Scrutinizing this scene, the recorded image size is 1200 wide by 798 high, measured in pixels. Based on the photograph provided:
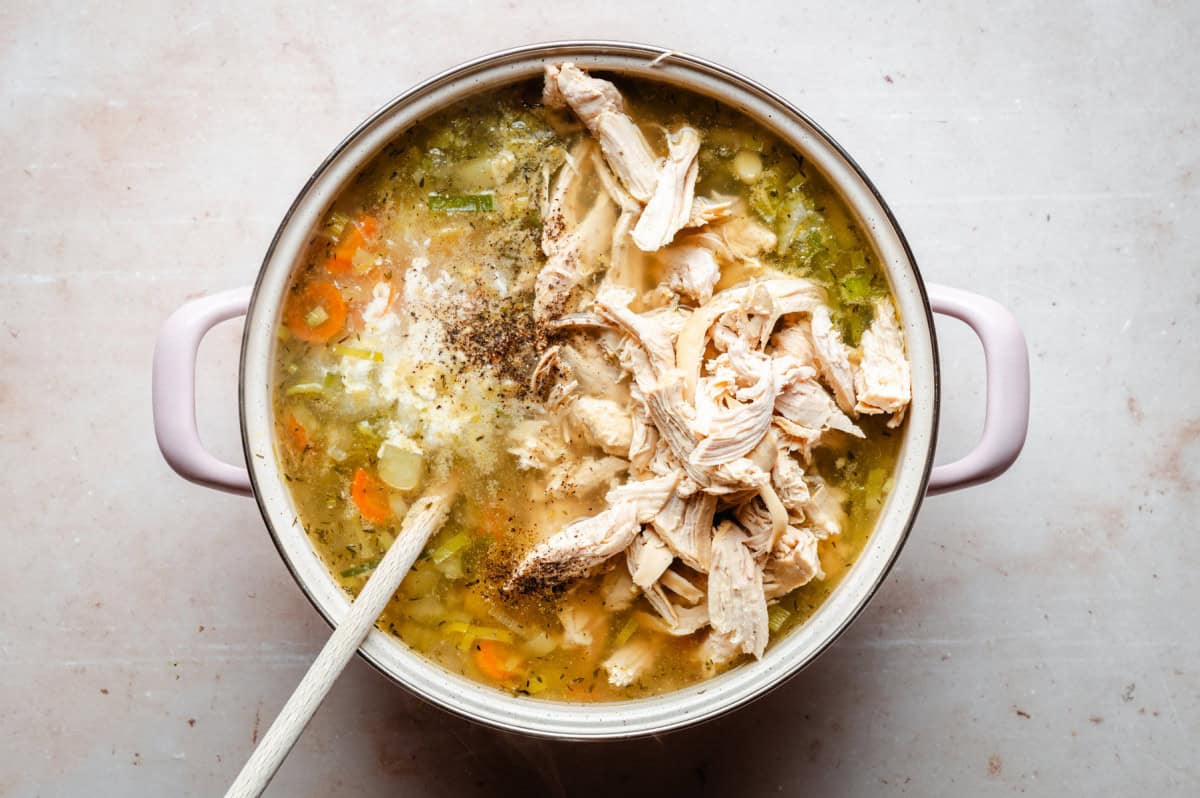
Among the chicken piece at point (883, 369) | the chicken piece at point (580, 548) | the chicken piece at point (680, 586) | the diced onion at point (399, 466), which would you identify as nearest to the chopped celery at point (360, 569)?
the diced onion at point (399, 466)

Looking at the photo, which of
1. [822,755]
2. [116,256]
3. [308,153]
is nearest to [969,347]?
[822,755]

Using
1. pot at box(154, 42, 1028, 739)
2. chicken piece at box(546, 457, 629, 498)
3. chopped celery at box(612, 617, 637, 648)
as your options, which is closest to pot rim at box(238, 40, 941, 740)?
pot at box(154, 42, 1028, 739)

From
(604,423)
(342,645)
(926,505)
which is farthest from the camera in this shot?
(926,505)

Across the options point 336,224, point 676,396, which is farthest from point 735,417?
point 336,224

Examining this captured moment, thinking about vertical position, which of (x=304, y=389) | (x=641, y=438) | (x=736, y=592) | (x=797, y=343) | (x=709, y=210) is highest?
(x=709, y=210)

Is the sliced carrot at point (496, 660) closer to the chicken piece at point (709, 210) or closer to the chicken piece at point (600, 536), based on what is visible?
the chicken piece at point (600, 536)

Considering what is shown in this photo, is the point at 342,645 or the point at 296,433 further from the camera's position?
the point at 296,433

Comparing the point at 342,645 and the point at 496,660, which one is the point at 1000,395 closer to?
the point at 496,660
